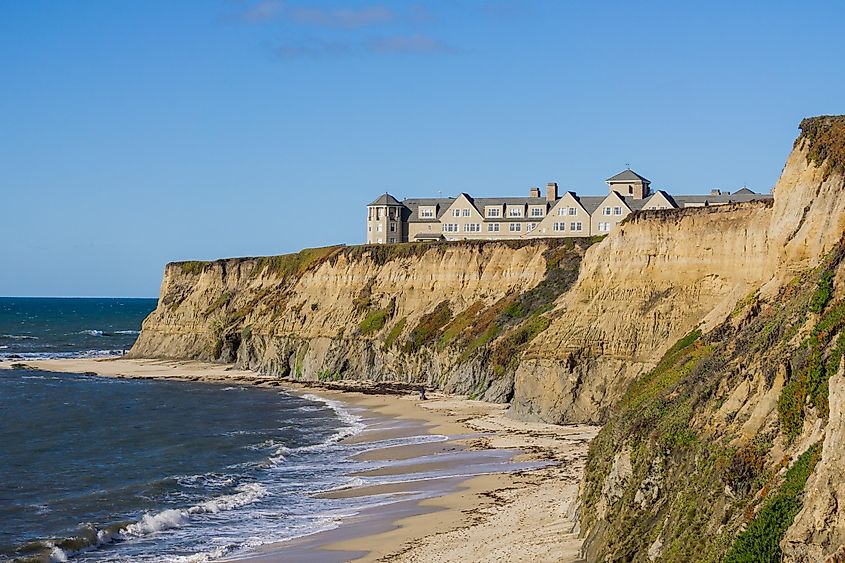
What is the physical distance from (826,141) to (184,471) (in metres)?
25.3

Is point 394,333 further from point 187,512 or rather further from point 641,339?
point 187,512

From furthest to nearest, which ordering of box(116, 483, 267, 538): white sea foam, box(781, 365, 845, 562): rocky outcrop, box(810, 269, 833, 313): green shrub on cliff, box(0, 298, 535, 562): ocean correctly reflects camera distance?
box(116, 483, 267, 538): white sea foam
box(0, 298, 535, 562): ocean
box(810, 269, 833, 313): green shrub on cliff
box(781, 365, 845, 562): rocky outcrop

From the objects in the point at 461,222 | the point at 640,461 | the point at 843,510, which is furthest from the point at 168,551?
the point at 461,222

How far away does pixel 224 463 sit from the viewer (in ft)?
130

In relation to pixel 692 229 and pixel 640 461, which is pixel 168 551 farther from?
pixel 692 229

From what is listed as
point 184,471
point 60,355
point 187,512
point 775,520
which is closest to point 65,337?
point 60,355

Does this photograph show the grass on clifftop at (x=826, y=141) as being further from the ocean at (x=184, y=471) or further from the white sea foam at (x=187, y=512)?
the white sea foam at (x=187, y=512)

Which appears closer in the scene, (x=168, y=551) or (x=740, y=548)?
(x=740, y=548)

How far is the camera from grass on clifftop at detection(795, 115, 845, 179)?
1248 inches

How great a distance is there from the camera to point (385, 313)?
2918 inches

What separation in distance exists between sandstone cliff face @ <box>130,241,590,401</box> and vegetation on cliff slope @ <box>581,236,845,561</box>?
1223 inches

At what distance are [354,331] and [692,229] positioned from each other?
33.5m

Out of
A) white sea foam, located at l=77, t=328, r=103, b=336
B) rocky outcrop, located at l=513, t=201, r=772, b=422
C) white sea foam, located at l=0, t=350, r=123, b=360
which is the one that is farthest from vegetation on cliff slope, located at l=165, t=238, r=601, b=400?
white sea foam, located at l=77, t=328, r=103, b=336

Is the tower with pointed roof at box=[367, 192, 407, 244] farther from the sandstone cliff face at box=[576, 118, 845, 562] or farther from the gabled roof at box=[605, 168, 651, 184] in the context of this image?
the sandstone cliff face at box=[576, 118, 845, 562]
